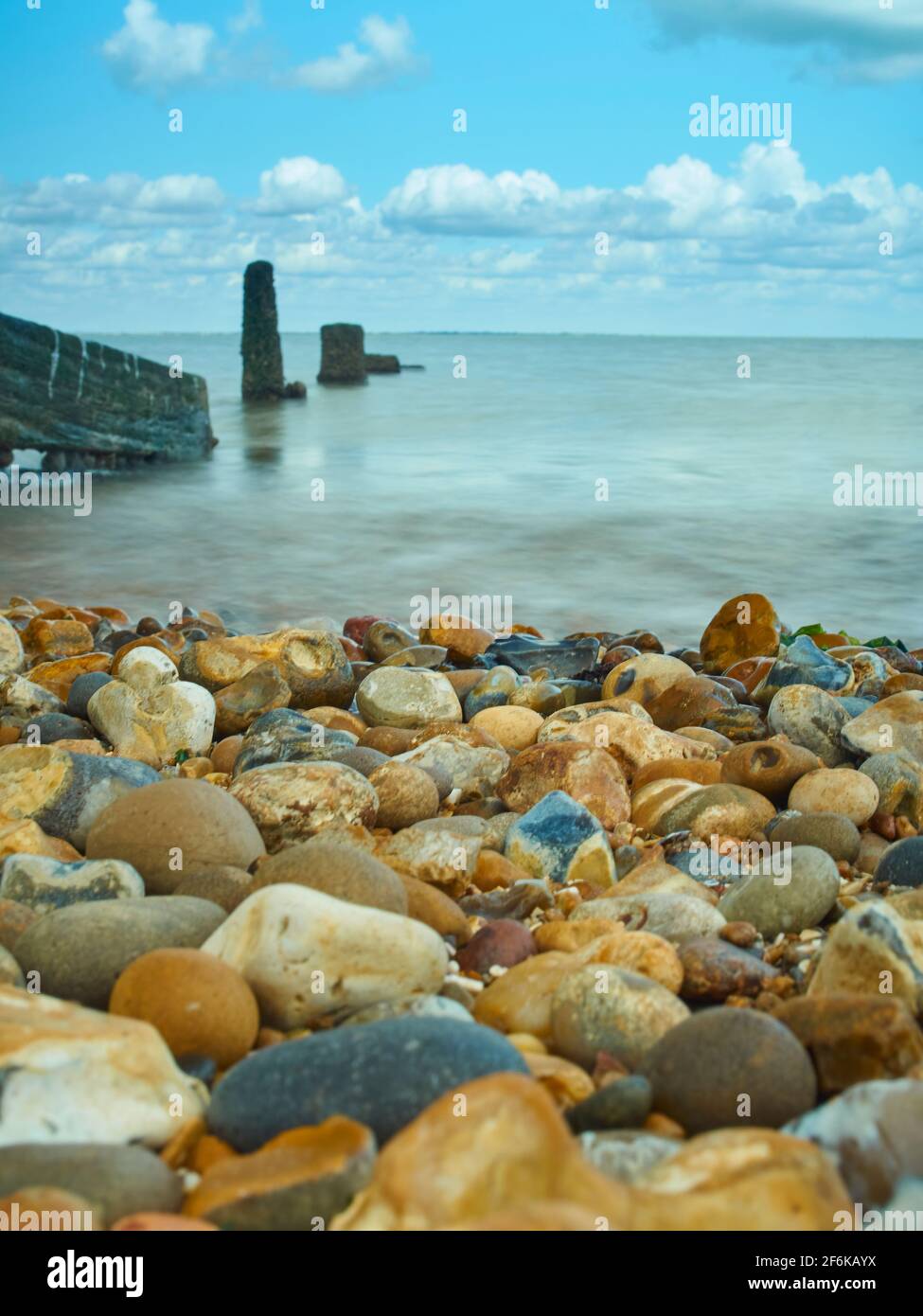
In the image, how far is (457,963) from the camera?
2.60 meters

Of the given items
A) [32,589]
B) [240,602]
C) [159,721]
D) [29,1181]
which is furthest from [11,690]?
[32,589]

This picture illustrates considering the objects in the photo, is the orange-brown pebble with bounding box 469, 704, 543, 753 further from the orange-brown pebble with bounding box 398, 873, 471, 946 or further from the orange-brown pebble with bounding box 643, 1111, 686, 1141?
the orange-brown pebble with bounding box 643, 1111, 686, 1141

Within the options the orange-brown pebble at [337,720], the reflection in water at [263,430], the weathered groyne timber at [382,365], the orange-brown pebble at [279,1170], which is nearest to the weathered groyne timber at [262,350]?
the reflection in water at [263,430]

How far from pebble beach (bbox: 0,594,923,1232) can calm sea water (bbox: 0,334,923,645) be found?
372cm

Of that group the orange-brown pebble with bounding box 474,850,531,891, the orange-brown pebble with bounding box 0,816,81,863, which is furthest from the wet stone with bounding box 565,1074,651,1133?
the orange-brown pebble with bounding box 0,816,81,863

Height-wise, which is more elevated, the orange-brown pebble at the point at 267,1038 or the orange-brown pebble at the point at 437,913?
the orange-brown pebble at the point at 437,913

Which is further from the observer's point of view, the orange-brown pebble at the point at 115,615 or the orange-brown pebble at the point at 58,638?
the orange-brown pebble at the point at 115,615

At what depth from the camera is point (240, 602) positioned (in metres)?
8.43

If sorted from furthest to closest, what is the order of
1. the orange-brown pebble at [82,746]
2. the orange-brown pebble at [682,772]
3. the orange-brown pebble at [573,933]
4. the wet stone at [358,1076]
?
1. the orange-brown pebble at [82,746]
2. the orange-brown pebble at [682,772]
3. the orange-brown pebble at [573,933]
4. the wet stone at [358,1076]

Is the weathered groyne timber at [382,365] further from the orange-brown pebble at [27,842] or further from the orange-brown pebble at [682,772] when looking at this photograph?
the orange-brown pebble at [27,842]

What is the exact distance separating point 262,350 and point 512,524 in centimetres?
1427

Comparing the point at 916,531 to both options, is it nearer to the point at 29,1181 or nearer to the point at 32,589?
the point at 32,589

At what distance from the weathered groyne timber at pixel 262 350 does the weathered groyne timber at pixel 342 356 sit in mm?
4668

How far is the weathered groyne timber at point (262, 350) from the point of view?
23.5m
